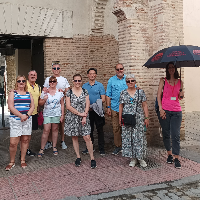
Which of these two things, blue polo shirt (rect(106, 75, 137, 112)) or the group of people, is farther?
blue polo shirt (rect(106, 75, 137, 112))

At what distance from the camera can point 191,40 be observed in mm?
13602

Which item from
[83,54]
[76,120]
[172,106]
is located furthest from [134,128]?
[83,54]

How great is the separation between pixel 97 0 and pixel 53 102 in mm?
4484

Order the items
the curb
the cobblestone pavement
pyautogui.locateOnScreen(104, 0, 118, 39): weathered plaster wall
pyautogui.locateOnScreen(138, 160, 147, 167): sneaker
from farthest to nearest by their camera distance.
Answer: pyautogui.locateOnScreen(104, 0, 118, 39): weathered plaster wall < pyautogui.locateOnScreen(138, 160, 147, 167): sneaker < the cobblestone pavement < the curb

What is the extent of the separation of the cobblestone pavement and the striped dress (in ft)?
3.36

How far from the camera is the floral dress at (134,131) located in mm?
4756

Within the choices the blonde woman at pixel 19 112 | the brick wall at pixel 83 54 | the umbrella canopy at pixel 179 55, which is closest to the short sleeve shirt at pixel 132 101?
the umbrella canopy at pixel 179 55

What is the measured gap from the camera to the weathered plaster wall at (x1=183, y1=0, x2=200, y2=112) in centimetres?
1355

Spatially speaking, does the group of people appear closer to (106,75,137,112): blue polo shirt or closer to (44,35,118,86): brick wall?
(106,75,137,112): blue polo shirt

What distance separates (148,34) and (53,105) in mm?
2814

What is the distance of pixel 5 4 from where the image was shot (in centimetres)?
757

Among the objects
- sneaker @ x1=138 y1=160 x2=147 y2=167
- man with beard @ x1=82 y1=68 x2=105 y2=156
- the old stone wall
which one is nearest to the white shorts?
man with beard @ x1=82 y1=68 x2=105 y2=156

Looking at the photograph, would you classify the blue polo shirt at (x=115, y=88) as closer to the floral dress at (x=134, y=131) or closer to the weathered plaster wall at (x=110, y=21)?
the floral dress at (x=134, y=131)

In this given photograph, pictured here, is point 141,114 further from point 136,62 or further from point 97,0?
point 97,0
